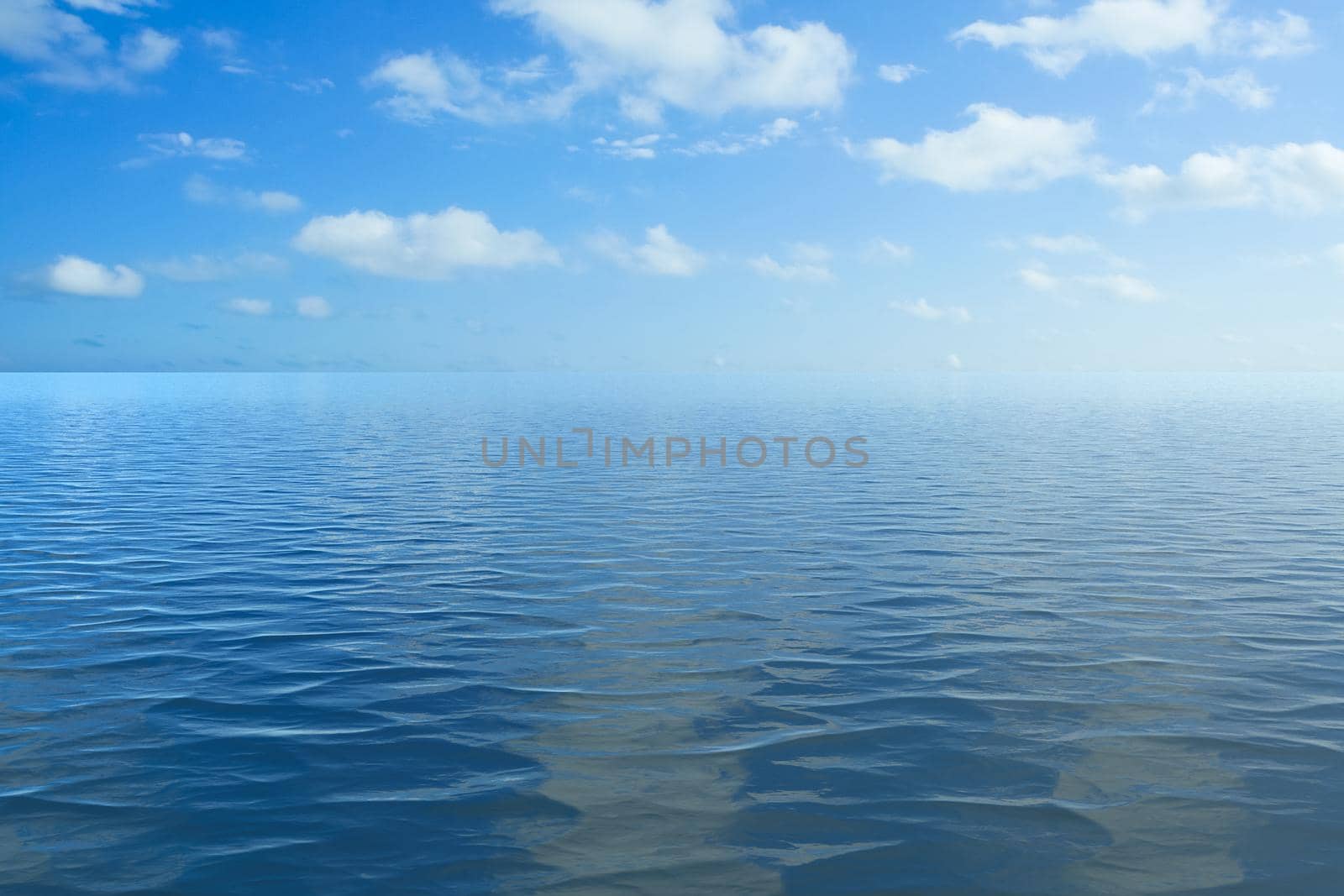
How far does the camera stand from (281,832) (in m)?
9.94

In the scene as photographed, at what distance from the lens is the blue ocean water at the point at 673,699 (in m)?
9.59

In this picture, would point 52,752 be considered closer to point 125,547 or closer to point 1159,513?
point 125,547

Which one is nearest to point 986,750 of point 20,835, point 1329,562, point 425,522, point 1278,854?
point 1278,854

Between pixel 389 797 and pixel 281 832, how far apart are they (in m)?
1.15

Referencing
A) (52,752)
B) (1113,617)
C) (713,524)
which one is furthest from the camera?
(713,524)

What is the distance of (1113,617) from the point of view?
60.0 ft

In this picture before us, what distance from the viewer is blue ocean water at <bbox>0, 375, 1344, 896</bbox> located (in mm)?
9586

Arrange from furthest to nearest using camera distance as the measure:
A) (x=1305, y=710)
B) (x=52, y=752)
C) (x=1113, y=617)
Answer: (x=1113, y=617)
(x=1305, y=710)
(x=52, y=752)

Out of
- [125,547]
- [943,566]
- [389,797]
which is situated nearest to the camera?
[389,797]

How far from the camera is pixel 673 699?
1399 centimetres

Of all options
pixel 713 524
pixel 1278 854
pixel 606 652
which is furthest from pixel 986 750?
pixel 713 524

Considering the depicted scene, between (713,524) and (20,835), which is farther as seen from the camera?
(713,524)

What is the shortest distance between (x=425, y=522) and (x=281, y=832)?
814 inches

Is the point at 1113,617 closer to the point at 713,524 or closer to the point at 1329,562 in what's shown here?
the point at 1329,562
